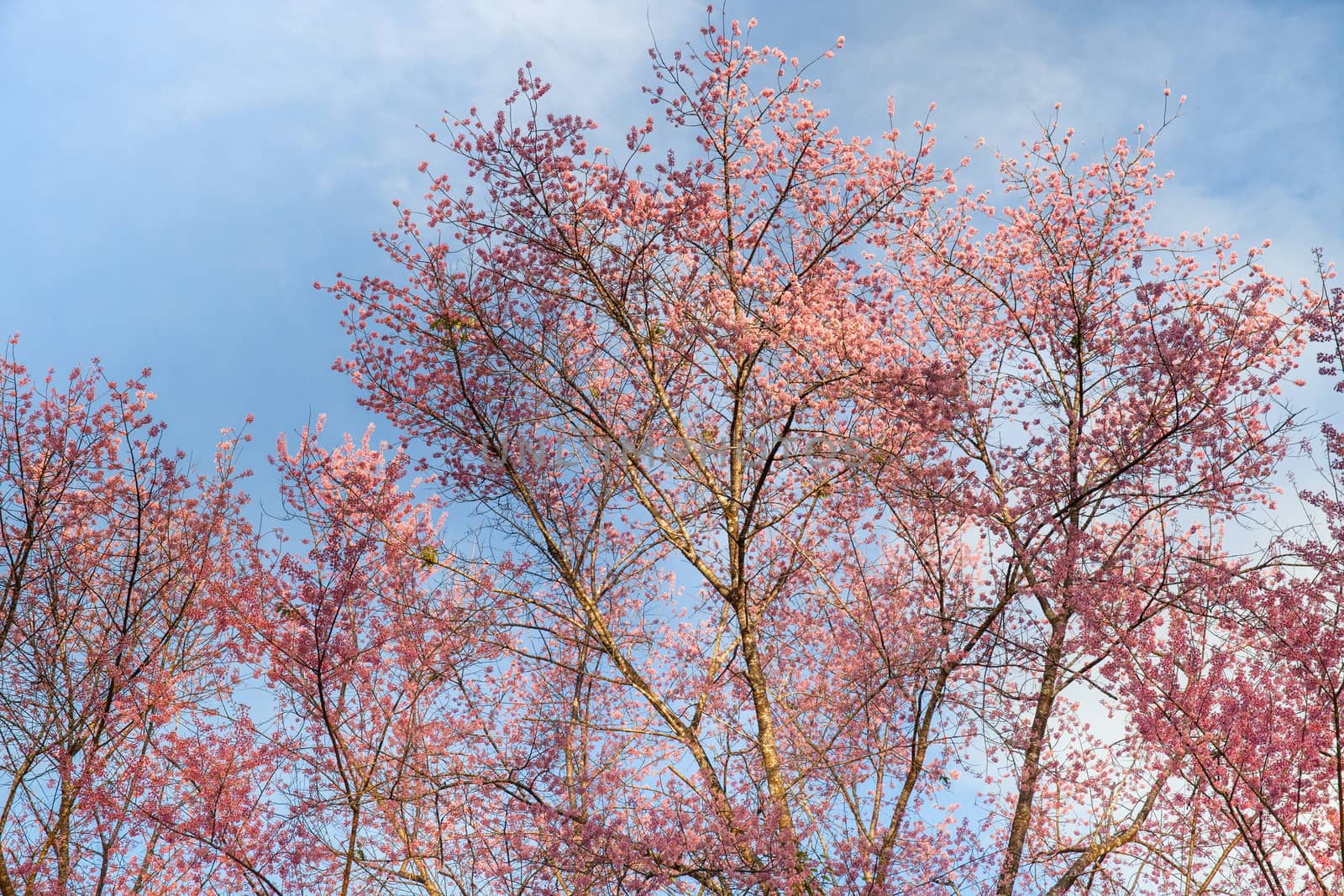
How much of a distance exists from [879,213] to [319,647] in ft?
19.4

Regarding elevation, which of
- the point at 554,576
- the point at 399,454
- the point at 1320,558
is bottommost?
the point at 1320,558

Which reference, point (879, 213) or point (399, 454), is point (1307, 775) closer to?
point (879, 213)

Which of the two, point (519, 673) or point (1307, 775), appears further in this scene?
point (519, 673)

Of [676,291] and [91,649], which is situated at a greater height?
[676,291]

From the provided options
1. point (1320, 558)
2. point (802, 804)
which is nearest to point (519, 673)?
point (802, 804)

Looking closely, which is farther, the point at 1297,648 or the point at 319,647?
the point at 319,647

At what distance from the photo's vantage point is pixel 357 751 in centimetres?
891

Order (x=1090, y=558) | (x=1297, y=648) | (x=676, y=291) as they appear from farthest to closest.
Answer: (x=676, y=291), (x=1090, y=558), (x=1297, y=648)

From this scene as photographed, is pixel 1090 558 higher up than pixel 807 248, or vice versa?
pixel 807 248

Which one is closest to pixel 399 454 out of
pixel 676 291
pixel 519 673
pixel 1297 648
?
pixel 676 291

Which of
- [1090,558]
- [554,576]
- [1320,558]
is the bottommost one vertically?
[1320,558]

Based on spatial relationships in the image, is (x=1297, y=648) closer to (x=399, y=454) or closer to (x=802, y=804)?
(x=802, y=804)

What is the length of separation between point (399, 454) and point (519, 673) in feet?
19.2

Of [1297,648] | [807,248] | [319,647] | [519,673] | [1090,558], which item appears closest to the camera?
[1297,648]
